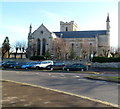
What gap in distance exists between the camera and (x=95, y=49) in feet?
188

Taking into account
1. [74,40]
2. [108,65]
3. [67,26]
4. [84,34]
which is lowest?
[108,65]

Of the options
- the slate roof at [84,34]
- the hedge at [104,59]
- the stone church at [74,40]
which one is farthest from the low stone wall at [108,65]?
the slate roof at [84,34]

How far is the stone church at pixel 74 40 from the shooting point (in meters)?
57.6

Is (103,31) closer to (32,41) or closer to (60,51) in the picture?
(60,51)

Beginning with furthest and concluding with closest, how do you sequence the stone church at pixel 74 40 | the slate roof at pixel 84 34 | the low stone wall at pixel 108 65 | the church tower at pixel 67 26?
1. the church tower at pixel 67 26
2. the slate roof at pixel 84 34
3. the stone church at pixel 74 40
4. the low stone wall at pixel 108 65

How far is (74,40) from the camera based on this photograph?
62406mm

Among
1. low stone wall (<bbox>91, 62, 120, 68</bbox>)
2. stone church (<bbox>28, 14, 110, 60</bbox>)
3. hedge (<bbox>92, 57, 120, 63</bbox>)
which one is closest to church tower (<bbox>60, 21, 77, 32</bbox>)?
stone church (<bbox>28, 14, 110, 60</bbox>)

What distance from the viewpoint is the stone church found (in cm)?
5759

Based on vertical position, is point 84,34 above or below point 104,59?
above

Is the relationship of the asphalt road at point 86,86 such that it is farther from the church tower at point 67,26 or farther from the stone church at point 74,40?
the church tower at point 67,26

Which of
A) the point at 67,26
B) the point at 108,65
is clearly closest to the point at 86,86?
the point at 108,65

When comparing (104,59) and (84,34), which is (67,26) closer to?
(84,34)

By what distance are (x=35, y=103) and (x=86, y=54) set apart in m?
52.3

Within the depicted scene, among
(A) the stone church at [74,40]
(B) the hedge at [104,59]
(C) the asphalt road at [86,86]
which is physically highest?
(A) the stone church at [74,40]
